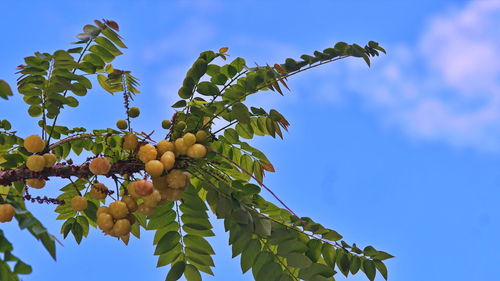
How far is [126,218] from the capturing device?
288cm

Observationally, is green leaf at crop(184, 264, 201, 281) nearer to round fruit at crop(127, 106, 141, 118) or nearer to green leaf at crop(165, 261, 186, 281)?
green leaf at crop(165, 261, 186, 281)

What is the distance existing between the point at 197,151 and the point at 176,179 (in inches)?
6.2

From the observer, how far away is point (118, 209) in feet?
9.27

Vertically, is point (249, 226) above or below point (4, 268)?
above

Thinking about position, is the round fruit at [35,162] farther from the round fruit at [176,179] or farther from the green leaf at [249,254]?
the green leaf at [249,254]

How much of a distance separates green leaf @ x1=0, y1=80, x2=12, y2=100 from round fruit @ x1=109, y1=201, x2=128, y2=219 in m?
0.79

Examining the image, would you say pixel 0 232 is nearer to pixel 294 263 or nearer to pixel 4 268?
pixel 4 268

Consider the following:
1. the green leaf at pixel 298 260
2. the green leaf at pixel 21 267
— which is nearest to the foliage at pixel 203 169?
the green leaf at pixel 298 260

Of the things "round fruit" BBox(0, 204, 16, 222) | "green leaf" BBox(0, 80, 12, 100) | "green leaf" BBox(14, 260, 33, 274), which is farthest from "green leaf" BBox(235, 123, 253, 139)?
"green leaf" BBox(14, 260, 33, 274)

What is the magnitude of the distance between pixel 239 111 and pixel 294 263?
0.76 metres

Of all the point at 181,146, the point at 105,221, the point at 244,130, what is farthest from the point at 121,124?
the point at 244,130

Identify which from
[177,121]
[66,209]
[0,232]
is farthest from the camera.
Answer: [66,209]

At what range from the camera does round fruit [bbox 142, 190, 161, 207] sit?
2855 mm

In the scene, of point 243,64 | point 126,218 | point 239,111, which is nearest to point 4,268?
point 126,218
